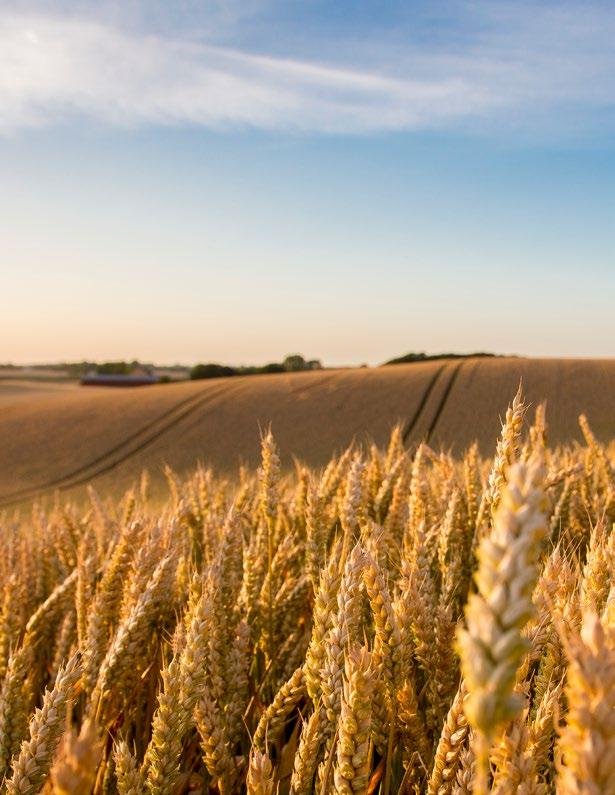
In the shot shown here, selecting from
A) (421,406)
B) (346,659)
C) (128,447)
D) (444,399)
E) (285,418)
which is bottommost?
(128,447)

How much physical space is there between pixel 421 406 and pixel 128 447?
1122cm

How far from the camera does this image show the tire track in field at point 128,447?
73.0ft

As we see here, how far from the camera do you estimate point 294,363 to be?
60062 millimetres

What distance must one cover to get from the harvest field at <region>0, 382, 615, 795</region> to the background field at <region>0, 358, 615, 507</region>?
58.4 ft

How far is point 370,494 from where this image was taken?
130 inches

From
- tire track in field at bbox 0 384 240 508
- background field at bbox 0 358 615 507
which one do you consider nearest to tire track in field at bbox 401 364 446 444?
background field at bbox 0 358 615 507

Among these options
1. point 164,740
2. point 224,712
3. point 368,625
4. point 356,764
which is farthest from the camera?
point 368,625

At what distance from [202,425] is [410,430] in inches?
333

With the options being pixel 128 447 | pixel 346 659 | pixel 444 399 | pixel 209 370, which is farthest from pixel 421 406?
pixel 209 370

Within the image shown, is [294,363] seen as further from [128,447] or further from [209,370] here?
[128,447]

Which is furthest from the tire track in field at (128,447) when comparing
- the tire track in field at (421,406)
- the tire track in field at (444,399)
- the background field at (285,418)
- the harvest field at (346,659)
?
the harvest field at (346,659)

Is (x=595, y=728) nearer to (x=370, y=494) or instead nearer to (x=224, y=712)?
(x=224, y=712)

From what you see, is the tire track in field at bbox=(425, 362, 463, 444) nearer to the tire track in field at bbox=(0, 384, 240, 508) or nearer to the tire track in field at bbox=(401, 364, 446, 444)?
the tire track in field at bbox=(401, 364, 446, 444)

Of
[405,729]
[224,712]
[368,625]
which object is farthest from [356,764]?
[368,625]
